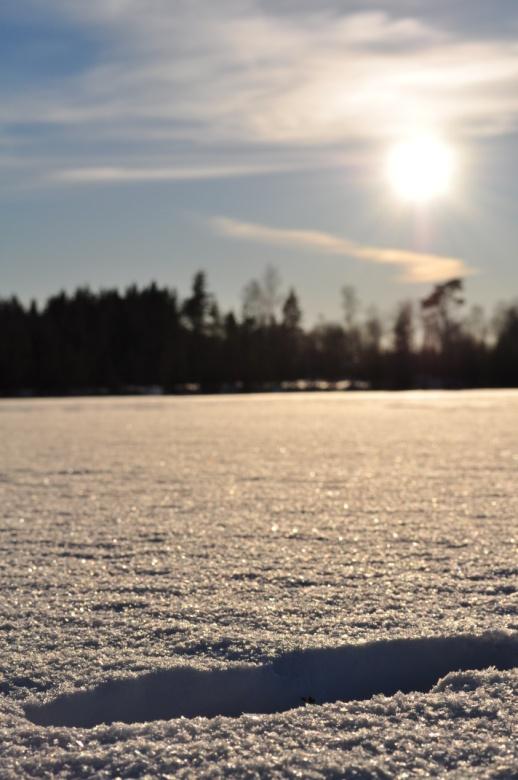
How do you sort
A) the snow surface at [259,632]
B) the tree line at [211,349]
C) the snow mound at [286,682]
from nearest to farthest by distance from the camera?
1. the snow surface at [259,632]
2. the snow mound at [286,682]
3. the tree line at [211,349]

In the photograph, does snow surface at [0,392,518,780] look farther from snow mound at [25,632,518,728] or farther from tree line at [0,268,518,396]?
tree line at [0,268,518,396]

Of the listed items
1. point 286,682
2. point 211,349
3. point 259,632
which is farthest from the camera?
point 211,349

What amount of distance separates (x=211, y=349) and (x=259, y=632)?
5486 centimetres

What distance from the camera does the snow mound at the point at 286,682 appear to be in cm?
235

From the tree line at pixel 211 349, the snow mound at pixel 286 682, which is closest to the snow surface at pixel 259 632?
the snow mound at pixel 286 682

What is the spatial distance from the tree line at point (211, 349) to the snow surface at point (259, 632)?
46312 mm

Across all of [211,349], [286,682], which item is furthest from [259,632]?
[211,349]

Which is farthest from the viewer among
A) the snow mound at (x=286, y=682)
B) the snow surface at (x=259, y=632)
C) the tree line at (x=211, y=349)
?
the tree line at (x=211, y=349)

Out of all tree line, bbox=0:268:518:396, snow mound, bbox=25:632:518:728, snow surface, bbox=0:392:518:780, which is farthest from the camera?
tree line, bbox=0:268:518:396

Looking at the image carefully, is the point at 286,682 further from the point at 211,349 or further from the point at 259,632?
the point at 211,349

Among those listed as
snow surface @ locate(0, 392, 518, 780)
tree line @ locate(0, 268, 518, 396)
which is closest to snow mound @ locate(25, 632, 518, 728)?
snow surface @ locate(0, 392, 518, 780)

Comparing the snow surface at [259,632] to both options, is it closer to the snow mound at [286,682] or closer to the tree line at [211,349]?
the snow mound at [286,682]

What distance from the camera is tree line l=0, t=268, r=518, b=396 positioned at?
175 ft

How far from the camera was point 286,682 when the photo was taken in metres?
2.50
